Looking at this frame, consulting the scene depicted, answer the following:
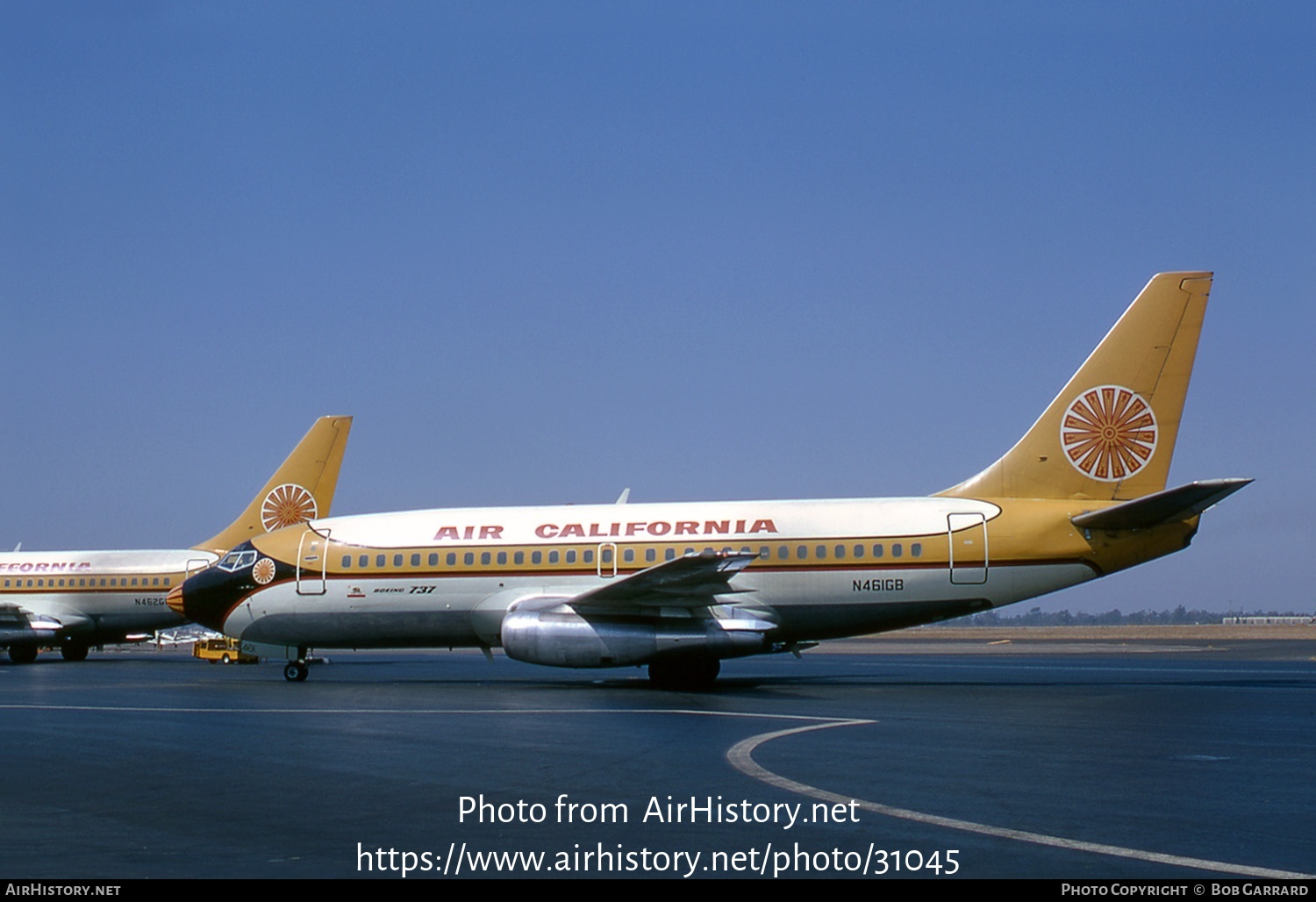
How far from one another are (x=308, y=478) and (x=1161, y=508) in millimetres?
31701

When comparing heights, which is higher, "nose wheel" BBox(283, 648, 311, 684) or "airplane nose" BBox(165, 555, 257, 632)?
"airplane nose" BBox(165, 555, 257, 632)

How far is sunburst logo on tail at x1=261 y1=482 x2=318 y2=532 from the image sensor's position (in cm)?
4597

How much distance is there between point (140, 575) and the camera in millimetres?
46156

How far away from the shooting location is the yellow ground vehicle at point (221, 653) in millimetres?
46156

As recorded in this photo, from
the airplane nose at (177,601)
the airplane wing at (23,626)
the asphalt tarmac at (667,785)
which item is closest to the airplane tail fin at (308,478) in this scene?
the airplane wing at (23,626)

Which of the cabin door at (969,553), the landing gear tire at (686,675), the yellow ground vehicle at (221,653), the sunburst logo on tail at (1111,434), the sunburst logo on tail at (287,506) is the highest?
the sunburst logo on tail at (287,506)

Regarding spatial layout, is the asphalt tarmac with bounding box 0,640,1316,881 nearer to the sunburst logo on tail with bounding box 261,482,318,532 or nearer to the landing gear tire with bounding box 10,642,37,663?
the sunburst logo on tail with bounding box 261,482,318,532

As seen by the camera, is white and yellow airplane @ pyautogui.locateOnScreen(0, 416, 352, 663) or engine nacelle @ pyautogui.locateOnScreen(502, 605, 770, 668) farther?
white and yellow airplane @ pyautogui.locateOnScreen(0, 416, 352, 663)

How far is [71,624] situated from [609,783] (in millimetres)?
41546

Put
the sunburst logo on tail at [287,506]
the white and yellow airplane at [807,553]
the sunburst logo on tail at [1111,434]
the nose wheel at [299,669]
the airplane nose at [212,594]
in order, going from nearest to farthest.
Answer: the white and yellow airplane at [807,553]
the sunburst logo on tail at [1111,434]
the airplane nose at [212,594]
the nose wheel at [299,669]
the sunburst logo on tail at [287,506]

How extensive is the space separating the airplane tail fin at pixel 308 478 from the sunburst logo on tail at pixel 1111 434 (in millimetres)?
28427

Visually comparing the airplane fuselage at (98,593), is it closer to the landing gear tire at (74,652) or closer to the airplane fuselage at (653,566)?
the landing gear tire at (74,652)

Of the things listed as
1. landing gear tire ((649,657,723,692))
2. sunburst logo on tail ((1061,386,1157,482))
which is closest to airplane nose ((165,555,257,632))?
landing gear tire ((649,657,723,692))

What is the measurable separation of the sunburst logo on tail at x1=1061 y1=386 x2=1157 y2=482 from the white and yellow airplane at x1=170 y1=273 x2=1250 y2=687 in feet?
0.12
